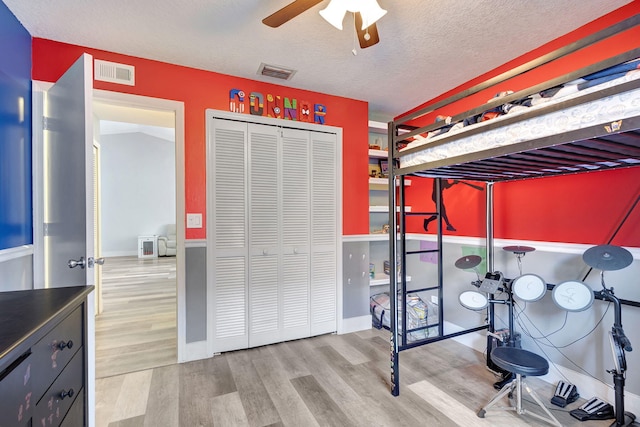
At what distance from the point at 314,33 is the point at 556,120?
1.58m

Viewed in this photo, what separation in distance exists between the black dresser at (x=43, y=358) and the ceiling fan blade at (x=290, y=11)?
152 centimetres

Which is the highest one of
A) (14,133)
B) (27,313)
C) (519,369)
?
(14,133)

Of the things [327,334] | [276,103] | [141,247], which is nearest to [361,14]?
[276,103]

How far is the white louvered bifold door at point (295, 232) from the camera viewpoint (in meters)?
2.85

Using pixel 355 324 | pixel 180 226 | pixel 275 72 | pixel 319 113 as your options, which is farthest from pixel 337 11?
pixel 355 324

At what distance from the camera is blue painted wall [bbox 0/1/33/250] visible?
1.69m

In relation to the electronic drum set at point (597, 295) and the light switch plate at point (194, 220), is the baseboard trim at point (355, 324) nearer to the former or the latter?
the electronic drum set at point (597, 295)

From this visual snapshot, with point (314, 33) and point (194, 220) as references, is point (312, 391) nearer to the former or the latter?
point (194, 220)

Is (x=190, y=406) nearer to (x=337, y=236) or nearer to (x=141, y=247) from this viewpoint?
(x=337, y=236)

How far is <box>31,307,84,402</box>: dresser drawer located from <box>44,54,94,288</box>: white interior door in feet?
1.20

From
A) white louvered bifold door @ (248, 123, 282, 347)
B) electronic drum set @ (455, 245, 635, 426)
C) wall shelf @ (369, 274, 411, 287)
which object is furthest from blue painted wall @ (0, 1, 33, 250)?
electronic drum set @ (455, 245, 635, 426)

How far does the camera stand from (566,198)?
2.11 metres

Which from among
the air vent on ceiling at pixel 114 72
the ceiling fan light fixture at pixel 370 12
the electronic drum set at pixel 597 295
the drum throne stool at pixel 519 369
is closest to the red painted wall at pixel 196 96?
the air vent on ceiling at pixel 114 72

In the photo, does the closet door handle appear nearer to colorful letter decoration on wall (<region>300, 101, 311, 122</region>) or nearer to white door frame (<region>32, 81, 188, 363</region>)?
white door frame (<region>32, 81, 188, 363</region>)
